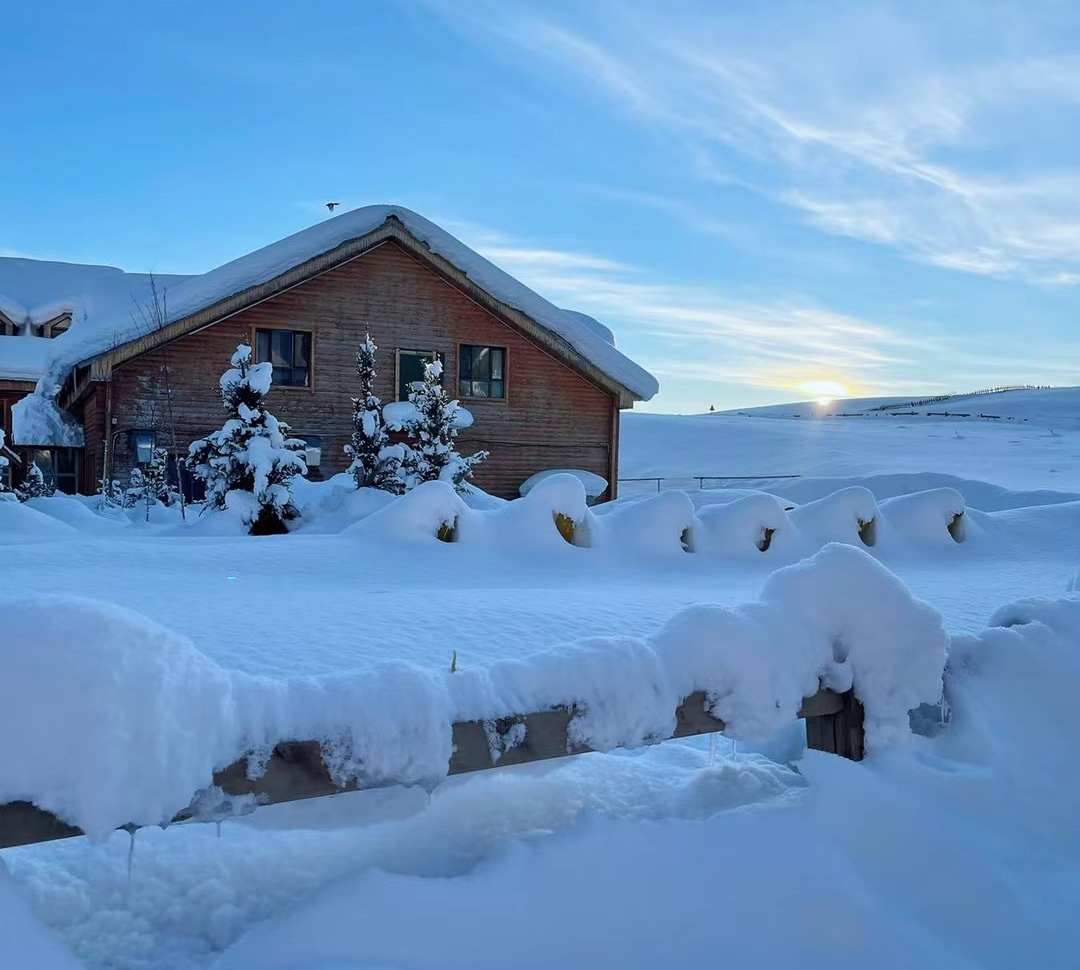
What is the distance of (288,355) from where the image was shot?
18.7 m

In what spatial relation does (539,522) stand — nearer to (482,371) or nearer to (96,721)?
(96,721)

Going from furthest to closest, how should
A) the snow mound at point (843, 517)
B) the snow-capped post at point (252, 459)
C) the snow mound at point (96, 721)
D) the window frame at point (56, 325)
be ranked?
the window frame at point (56, 325), the snow-capped post at point (252, 459), the snow mound at point (843, 517), the snow mound at point (96, 721)

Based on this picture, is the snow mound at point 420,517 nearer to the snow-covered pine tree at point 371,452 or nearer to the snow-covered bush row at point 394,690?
the snow-covered bush row at point 394,690

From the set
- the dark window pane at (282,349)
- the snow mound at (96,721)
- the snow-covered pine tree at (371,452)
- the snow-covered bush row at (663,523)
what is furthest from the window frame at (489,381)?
the snow mound at (96,721)

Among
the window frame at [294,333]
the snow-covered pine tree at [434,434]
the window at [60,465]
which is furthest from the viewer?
the window at [60,465]

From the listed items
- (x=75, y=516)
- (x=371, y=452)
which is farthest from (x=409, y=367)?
(x=75, y=516)

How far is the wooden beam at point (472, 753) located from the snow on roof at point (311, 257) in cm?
1545

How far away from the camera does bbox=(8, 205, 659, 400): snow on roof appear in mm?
16891

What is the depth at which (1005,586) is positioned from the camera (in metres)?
6.65

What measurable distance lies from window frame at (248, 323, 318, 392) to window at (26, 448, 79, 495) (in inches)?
363

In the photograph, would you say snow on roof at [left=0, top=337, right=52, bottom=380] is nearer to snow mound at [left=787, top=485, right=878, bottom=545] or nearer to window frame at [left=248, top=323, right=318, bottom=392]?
window frame at [left=248, top=323, right=318, bottom=392]

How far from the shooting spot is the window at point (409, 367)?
64.0ft

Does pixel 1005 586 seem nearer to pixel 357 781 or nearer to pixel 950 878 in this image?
pixel 950 878

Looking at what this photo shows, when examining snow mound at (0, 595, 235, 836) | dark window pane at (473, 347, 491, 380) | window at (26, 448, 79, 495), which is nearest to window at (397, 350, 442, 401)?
dark window pane at (473, 347, 491, 380)
